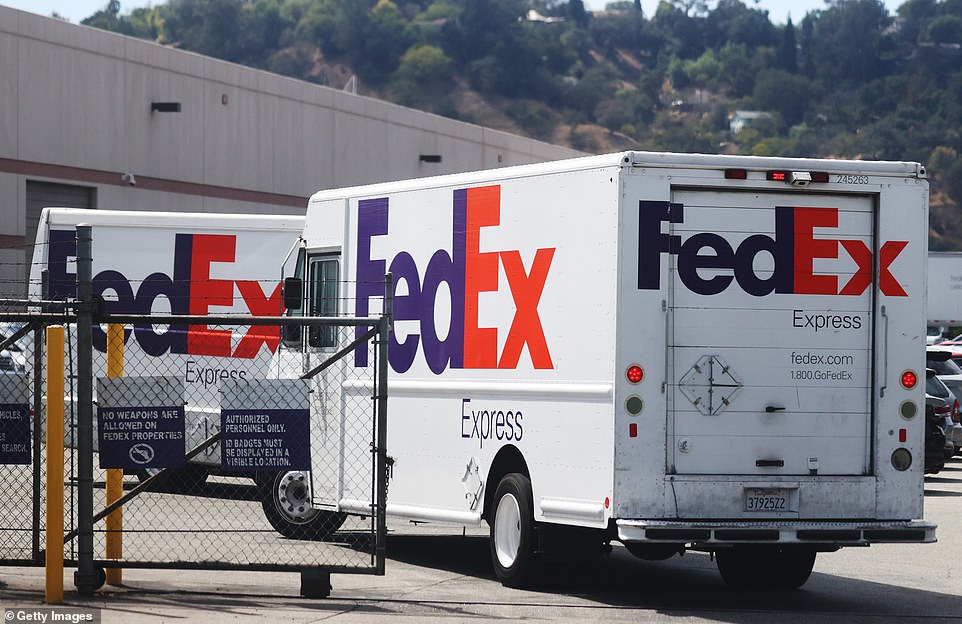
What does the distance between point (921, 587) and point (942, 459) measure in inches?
368

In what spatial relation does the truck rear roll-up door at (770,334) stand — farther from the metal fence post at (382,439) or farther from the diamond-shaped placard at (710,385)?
the metal fence post at (382,439)

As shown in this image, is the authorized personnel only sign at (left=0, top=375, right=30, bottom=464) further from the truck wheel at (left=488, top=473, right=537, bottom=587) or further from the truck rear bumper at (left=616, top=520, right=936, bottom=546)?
the truck rear bumper at (left=616, top=520, right=936, bottom=546)

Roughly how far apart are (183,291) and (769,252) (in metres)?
9.92

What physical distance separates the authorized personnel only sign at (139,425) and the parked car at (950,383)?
14.0 meters

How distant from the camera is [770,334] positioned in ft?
38.5

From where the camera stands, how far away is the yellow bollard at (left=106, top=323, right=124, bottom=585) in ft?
38.1

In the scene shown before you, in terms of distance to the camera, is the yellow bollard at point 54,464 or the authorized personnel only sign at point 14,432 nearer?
the yellow bollard at point 54,464

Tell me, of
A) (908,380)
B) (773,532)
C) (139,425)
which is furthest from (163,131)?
(773,532)

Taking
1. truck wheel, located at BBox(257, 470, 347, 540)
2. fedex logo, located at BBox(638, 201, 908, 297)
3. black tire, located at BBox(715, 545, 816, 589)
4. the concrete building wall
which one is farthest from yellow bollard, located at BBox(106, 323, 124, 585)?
the concrete building wall

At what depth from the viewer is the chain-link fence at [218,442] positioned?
11250mm

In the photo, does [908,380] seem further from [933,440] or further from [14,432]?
[933,440]

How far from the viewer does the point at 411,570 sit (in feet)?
44.4

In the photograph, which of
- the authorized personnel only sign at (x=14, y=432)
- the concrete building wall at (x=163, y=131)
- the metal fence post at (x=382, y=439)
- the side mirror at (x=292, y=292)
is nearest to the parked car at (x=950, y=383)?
the side mirror at (x=292, y=292)

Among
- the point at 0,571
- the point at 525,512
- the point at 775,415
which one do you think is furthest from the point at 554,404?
the point at 0,571
